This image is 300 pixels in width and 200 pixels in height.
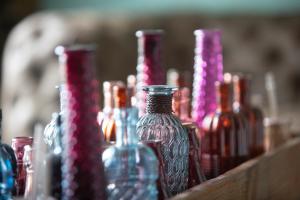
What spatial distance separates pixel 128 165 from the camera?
0.74 metres

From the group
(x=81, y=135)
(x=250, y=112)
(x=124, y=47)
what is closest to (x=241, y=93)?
(x=250, y=112)

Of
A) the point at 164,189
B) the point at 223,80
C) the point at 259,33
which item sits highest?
the point at 259,33

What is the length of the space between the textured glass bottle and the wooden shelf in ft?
0.12

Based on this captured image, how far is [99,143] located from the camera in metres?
0.73

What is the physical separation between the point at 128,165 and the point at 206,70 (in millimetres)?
416

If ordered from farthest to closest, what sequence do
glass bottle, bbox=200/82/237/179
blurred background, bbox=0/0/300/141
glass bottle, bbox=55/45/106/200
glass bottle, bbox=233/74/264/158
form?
1. blurred background, bbox=0/0/300/141
2. glass bottle, bbox=233/74/264/158
3. glass bottle, bbox=200/82/237/179
4. glass bottle, bbox=55/45/106/200

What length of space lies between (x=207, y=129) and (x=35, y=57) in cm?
136

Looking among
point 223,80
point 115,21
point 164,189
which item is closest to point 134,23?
point 115,21

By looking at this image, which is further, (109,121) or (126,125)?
(109,121)

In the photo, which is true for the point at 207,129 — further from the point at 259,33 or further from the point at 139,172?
the point at 259,33

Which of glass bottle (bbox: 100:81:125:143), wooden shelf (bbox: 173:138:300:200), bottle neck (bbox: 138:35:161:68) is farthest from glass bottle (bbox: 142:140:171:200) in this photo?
bottle neck (bbox: 138:35:161:68)

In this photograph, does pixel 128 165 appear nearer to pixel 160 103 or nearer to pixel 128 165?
pixel 128 165

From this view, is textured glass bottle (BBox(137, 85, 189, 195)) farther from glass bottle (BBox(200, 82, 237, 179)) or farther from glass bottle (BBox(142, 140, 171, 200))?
glass bottle (BBox(200, 82, 237, 179))

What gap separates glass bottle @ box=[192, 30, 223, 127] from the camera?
3.72 ft
